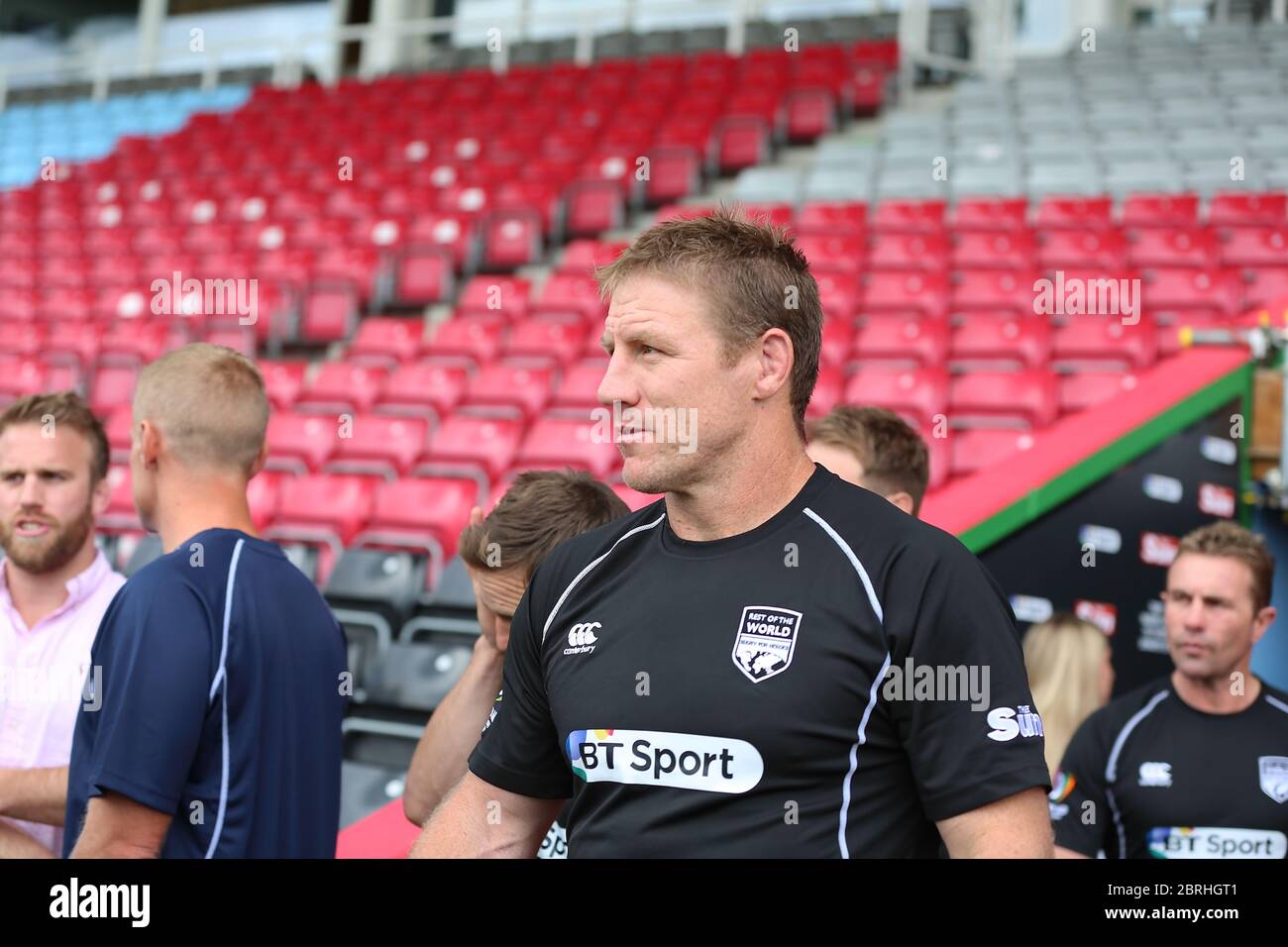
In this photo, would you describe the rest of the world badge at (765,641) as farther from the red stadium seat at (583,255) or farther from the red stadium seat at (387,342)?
the red stadium seat at (583,255)

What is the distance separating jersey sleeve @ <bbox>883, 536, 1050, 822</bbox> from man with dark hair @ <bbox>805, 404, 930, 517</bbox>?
48.4 inches

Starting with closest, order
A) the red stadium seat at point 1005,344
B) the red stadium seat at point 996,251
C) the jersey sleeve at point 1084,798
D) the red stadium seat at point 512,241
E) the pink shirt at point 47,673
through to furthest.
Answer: the pink shirt at point 47,673 → the jersey sleeve at point 1084,798 → the red stadium seat at point 1005,344 → the red stadium seat at point 996,251 → the red stadium seat at point 512,241

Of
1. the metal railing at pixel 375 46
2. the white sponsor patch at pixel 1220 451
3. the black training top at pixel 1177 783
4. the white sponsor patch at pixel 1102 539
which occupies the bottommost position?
the black training top at pixel 1177 783

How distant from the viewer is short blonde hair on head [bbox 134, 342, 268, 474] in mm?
2109

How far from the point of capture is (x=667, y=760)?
1.40m

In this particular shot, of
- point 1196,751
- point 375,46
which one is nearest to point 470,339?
point 1196,751

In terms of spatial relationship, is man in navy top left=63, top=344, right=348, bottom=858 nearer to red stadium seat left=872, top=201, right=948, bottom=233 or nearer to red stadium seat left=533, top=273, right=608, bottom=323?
red stadium seat left=533, top=273, right=608, bottom=323

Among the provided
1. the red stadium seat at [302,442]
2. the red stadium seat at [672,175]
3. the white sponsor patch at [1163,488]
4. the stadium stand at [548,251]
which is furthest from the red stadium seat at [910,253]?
the red stadium seat at [302,442]

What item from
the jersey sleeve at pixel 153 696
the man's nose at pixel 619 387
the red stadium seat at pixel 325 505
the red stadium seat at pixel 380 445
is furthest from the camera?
the red stadium seat at pixel 380 445

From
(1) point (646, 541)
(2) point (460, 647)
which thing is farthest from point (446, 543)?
(1) point (646, 541)

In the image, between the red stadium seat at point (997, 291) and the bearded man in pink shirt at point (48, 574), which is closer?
the bearded man in pink shirt at point (48, 574)

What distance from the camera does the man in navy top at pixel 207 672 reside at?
1.82 meters

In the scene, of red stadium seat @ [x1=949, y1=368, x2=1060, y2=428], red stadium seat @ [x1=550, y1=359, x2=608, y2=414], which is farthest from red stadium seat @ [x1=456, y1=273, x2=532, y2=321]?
red stadium seat @ [x1=949, y1=368, x2=1060, y2=428]

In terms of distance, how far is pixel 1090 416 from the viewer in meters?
4.18
